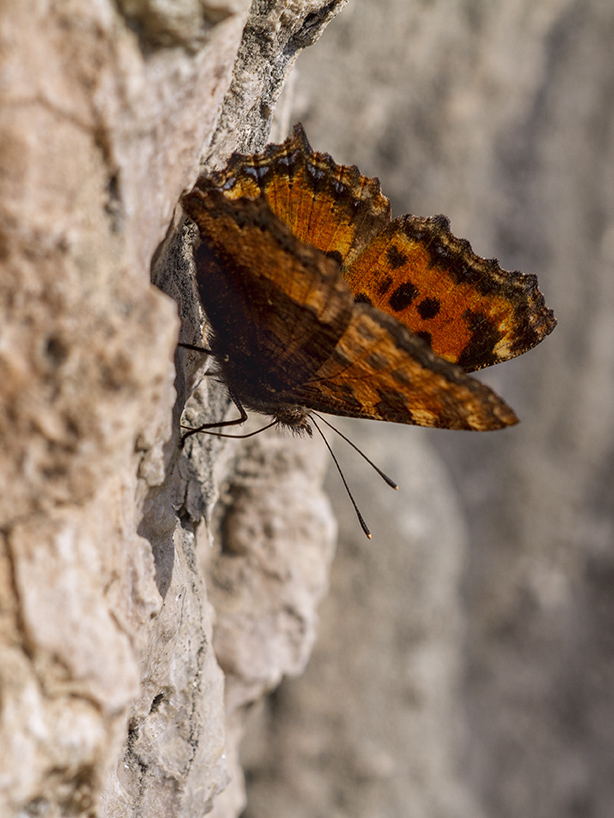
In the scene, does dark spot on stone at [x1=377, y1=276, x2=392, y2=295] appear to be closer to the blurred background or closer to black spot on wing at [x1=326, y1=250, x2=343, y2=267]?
black spot on wing at [x1=326, y1=250, x2=343, y2=267]

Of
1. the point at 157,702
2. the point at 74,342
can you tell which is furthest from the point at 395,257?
the point at 157,702

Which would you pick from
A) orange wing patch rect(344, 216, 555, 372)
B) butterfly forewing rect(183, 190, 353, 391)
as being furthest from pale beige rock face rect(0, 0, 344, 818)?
orange wing patch rect(344, 216, 555, 372)

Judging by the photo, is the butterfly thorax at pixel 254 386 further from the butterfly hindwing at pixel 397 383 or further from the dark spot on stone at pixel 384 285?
the dark spot on stone at pixel 384 285

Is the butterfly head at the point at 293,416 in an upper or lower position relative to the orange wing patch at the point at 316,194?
lower

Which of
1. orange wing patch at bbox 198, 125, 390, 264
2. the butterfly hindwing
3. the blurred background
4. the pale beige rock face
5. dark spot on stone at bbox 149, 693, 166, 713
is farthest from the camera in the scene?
the blurred background

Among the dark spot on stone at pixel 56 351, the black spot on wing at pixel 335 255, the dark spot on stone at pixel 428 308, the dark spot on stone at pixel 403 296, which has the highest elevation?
the black spot on wing at pixel 335 255

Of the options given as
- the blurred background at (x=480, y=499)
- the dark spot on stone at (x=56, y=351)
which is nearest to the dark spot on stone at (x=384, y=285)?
the dark spot on stone at (x=56, y=351)

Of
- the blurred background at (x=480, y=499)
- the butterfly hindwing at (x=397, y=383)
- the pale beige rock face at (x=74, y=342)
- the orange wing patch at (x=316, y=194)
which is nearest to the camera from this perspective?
the pale beige rock face at (x=74, y=342)
